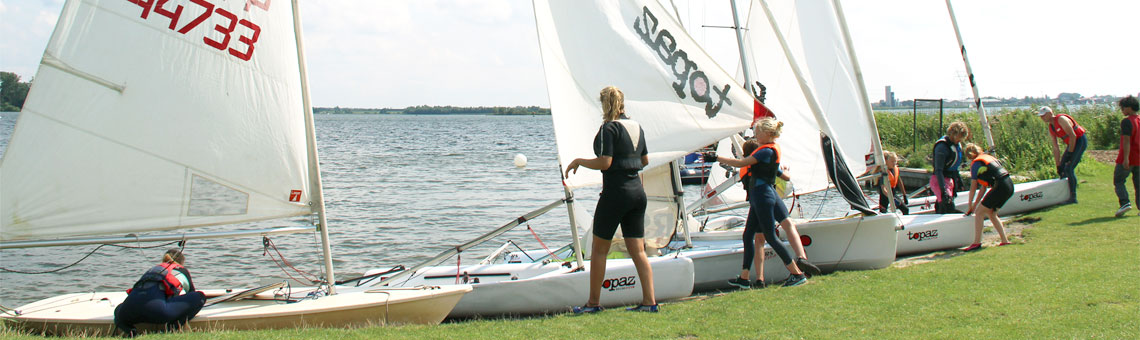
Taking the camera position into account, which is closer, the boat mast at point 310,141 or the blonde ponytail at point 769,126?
the boat mast at point 310,141

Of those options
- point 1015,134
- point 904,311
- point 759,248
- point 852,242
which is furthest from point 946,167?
point 1015,134

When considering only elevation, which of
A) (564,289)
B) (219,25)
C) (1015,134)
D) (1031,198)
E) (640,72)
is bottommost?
(564,289)

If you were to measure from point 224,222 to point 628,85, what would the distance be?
349 centimetres

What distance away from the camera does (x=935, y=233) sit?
899 centimetres

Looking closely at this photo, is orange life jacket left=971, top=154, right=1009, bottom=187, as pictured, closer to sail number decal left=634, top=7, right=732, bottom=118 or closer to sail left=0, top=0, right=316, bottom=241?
sail number decal left=634, top=7, right=732, bottom=118

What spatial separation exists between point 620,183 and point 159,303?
328 cm

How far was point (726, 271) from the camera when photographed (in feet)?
24.8

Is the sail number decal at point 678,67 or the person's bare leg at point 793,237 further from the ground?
the sail number decal at point 678,67

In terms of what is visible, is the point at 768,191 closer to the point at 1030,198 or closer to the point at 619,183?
the point at 619,183

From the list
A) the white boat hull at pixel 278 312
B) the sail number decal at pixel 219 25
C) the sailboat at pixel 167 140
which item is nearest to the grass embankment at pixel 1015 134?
the white boat hull at pixel 278 312

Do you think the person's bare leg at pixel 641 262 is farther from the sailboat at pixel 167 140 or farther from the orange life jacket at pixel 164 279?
the orange life jacket at pixel 164 279

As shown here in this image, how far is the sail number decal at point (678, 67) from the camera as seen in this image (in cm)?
727

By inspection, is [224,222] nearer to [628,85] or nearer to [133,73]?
[133,73]

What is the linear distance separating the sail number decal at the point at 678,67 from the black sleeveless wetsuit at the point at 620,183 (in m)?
1.65
